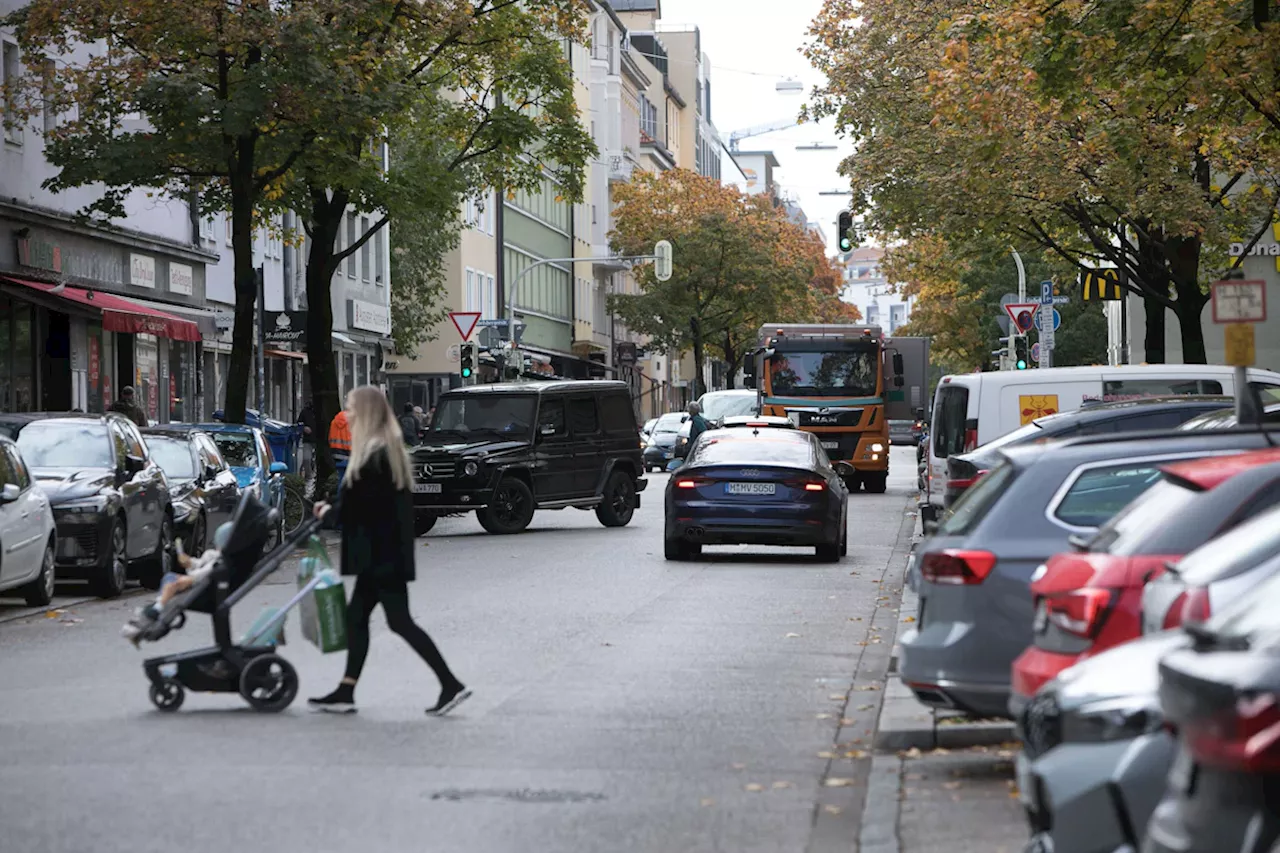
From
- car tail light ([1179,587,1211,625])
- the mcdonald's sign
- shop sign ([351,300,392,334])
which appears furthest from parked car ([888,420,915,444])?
car tail light ([1179,587,1211,625])

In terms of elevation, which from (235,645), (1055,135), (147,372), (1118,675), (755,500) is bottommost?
(235,645)

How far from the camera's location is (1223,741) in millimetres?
4668

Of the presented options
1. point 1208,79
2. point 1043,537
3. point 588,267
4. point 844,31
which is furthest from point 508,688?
point 588,267

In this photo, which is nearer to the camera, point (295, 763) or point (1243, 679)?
point (1243, 679)

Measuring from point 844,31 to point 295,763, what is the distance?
37.8 meters

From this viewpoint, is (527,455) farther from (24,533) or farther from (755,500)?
(24,533)

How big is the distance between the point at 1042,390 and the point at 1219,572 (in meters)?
17.4

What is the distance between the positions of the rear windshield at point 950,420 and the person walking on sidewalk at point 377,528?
13057 mm

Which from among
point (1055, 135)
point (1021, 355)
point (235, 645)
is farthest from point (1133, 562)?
point (1021, 355)

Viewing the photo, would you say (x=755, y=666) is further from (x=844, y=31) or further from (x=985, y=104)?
(x=844, y=31)

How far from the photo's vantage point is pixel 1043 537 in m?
10.5

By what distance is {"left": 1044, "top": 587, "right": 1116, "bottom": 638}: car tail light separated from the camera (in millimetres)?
8398

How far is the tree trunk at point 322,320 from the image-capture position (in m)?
34.0

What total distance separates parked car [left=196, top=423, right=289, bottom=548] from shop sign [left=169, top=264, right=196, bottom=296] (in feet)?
49.9
